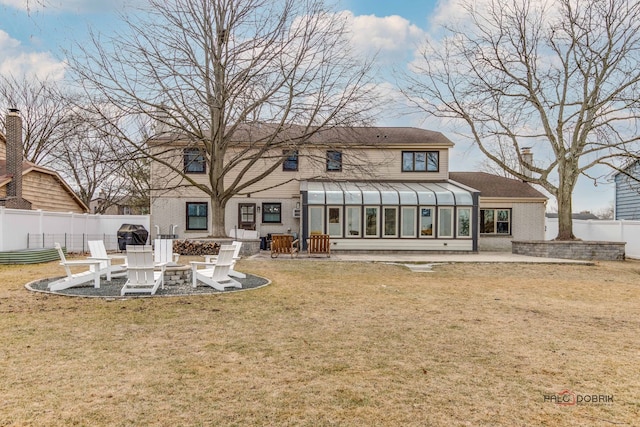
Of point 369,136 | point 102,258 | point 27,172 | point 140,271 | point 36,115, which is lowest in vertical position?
point 140,271

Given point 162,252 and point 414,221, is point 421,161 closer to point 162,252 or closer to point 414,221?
point 414,221

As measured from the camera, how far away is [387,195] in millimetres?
19969

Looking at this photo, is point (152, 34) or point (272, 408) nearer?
point (272, 408)

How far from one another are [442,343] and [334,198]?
14.7 meters

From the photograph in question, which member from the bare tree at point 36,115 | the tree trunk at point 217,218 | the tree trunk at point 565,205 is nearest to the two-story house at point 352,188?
the tree trunk at point 565,205

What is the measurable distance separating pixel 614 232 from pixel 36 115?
34655mm

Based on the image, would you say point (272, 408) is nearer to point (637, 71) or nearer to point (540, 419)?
point (540, 419)

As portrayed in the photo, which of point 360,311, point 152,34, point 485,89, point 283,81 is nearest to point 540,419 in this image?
point 360,311

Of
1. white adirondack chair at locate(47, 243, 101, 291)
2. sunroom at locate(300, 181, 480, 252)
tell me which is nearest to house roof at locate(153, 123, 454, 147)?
sunroom at locate(300, 181, 480, 252)

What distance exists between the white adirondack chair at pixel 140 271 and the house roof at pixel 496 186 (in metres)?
17.8

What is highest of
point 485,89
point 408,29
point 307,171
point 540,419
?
point 408,29

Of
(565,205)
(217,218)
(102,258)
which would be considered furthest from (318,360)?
(565,205)

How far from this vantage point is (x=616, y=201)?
30000mm

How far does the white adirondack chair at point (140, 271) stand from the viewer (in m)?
7.76
